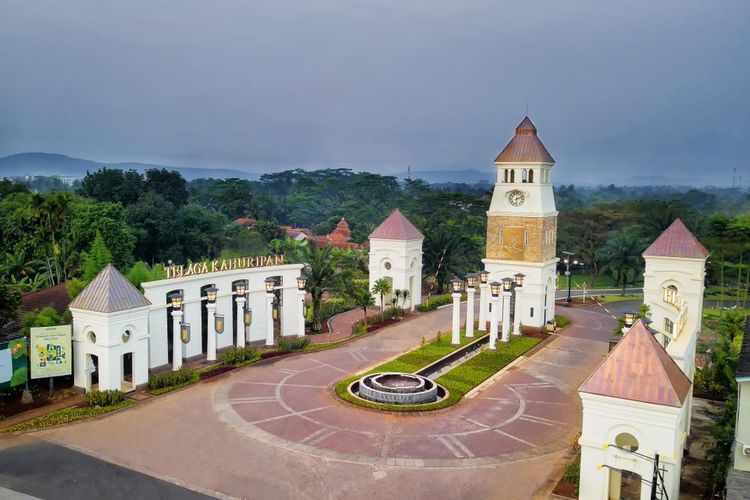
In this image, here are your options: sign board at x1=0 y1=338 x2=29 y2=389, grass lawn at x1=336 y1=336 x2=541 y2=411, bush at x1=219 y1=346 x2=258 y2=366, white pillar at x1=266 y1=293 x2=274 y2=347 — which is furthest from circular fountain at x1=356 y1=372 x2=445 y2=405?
sign board at x1=0 y1=338 x2=29 y2=389

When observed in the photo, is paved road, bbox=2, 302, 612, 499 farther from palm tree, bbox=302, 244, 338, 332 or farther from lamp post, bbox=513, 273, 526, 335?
palm tree, bbox=302, 244, 338, 332

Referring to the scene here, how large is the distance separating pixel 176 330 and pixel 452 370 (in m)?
12.3

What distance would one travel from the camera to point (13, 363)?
22.0m

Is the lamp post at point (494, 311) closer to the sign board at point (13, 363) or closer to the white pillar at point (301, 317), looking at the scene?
the white pillar at point (301, 317)

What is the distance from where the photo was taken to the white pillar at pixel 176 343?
26.0 meters

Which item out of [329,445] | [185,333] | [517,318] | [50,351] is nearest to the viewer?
[329,445]

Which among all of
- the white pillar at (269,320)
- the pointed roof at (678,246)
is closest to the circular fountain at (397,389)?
the white pillar at (269,320)

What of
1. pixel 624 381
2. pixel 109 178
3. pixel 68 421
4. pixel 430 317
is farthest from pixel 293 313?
pixel 109 178

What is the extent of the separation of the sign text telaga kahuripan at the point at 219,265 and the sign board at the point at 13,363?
668 cm

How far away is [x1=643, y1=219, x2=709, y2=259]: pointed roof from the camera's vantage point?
25.9 metres

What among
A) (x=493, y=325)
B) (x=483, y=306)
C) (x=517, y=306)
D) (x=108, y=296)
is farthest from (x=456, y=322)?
(x=108, y=296)

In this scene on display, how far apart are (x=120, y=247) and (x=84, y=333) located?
64.2ft

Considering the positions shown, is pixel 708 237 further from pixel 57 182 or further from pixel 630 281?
pixel 57 182

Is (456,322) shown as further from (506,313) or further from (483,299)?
(483,299)
